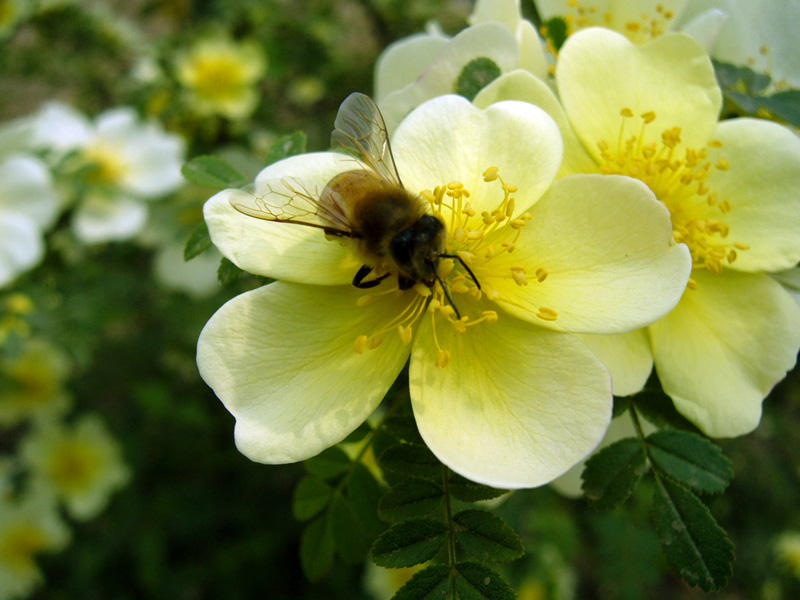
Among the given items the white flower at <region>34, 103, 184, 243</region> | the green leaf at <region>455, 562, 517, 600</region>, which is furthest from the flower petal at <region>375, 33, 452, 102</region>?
the white flower at <region>34, 103, 184, 243</region>

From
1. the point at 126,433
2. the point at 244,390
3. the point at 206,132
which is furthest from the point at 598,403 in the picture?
the point at 126,433

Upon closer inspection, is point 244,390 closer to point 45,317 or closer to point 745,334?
point 745,334

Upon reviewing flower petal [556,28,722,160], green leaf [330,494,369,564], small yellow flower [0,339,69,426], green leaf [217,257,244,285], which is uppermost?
flower petal [556,28,722,160]

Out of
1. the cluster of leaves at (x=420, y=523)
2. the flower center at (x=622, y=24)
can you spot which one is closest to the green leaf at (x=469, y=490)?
the cluster of leaves at (x=420, y=523)

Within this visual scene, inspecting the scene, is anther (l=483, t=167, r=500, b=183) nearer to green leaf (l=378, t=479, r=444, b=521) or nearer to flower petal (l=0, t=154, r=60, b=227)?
green leaf (l=378, t=479, r=444, b=521)

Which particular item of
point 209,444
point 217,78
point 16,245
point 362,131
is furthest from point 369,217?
point 209,444

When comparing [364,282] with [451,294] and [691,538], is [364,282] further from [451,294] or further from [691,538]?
[691,538]
